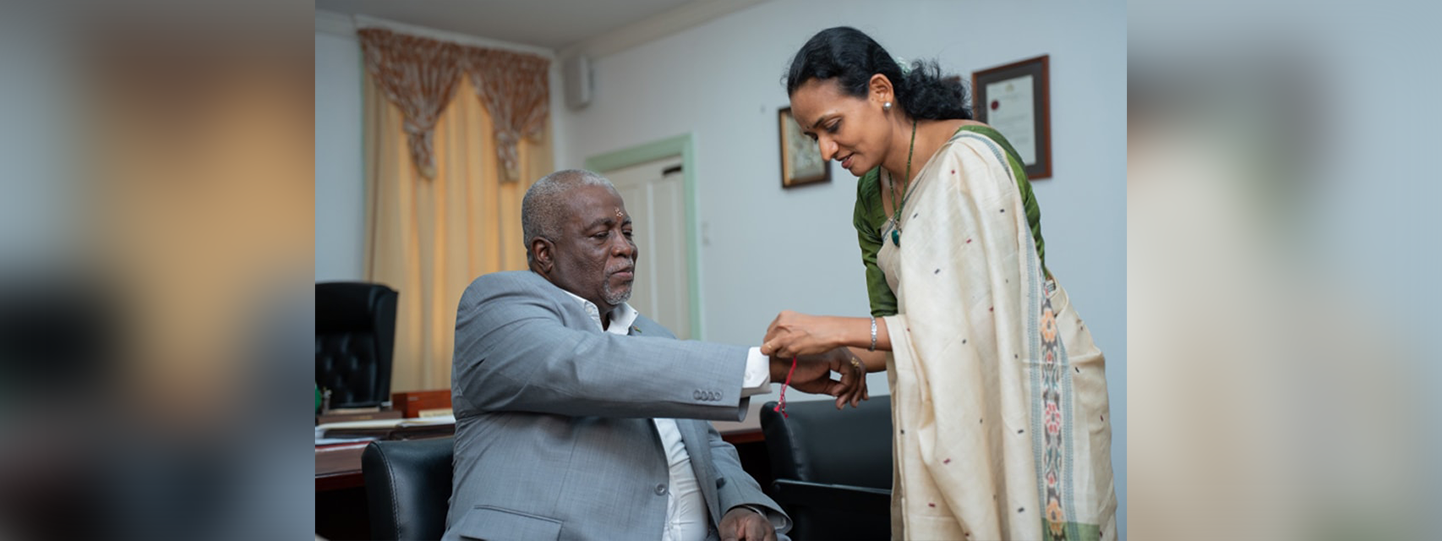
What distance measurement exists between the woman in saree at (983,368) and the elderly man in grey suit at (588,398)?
202 millimetres

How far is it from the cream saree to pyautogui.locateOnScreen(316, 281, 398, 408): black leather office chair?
3344mm

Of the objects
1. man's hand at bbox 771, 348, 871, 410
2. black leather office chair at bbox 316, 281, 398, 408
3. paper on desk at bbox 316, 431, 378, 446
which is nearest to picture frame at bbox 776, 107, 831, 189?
black leather office chair at bbox 316, 281, 398, 408

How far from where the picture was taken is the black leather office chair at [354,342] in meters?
4.27

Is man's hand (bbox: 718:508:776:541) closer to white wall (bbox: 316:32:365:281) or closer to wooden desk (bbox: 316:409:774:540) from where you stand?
wooden desk (bbox: 316:409:774:540)

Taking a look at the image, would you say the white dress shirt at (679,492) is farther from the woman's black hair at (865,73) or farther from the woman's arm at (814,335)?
the woman's black hair at (865,73)

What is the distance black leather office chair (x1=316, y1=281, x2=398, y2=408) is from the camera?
4.27 m

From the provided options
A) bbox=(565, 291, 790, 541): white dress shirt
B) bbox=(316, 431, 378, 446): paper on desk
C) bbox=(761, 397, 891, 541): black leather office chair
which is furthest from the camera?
bbox=(316, 431, 378, 446): paper on desk

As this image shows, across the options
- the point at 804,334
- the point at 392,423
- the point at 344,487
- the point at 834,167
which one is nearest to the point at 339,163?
the point at 834,167

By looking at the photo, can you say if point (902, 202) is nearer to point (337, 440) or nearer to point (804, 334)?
point (804, 334)

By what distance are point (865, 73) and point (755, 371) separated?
48 centimetres

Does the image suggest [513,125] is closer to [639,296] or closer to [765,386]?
[639,296]

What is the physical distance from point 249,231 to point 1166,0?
2.02 ft

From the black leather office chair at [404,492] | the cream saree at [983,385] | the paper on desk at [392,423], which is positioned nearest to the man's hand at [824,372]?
the cream saree at [983,385]

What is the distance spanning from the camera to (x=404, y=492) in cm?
177
